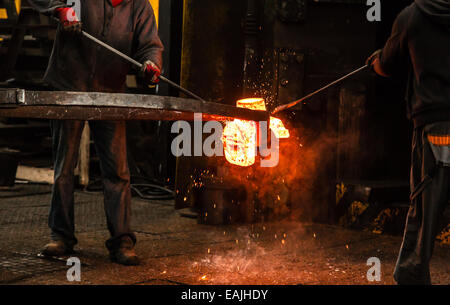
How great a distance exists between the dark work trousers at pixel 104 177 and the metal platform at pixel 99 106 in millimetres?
826

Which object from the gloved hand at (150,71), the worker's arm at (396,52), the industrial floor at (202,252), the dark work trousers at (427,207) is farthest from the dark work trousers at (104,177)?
the dark work trousers at (427,207)

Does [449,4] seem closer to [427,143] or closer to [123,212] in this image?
[427,143]

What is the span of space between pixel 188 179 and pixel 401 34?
3.48 metres

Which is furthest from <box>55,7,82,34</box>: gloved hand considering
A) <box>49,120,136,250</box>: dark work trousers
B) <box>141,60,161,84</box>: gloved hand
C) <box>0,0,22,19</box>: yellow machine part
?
<box>0,0,22,19</box>: yellow machine part

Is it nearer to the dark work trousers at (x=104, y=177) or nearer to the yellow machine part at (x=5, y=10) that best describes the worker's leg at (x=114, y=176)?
the dark work trousers at (x=104, y=177)

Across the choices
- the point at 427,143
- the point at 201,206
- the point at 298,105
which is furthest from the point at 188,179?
the point at 427,143

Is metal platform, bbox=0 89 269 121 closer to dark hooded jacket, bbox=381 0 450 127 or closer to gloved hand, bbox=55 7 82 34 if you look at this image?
gloved hand, bbox=55 7 82 34

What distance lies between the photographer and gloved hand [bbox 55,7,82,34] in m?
4.38

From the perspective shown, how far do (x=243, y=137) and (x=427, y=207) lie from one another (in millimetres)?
2562

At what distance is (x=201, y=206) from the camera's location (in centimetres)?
659

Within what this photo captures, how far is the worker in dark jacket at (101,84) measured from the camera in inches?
186

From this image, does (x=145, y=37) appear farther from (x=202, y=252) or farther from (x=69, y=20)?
(x=202, y=252)

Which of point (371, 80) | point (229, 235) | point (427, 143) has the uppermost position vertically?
point (371, 80)

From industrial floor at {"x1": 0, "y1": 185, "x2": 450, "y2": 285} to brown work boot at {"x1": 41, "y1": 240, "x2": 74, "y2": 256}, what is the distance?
0.07m
